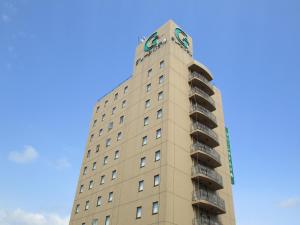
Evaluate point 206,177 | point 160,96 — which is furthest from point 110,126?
point 206,177

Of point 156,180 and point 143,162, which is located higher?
point 143,162

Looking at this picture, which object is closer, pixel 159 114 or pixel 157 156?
pixel 157 156

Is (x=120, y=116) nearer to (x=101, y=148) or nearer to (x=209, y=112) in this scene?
(x=101, y=148)

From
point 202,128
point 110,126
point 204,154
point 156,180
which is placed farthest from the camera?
point 110,126

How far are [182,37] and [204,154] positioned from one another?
22.3m

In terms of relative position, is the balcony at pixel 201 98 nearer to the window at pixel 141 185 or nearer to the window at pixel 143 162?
the window at pixel 143 162

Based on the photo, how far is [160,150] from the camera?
3856 cm

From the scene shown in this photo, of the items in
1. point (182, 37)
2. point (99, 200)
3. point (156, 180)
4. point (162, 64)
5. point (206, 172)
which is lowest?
point (156, 180)

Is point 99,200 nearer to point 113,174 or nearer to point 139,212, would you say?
point 113,174

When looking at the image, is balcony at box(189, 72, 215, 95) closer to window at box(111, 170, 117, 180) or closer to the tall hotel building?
the tall hotel building

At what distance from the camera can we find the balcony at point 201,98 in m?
45.8

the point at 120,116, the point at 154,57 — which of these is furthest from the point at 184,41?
the point at 120,116

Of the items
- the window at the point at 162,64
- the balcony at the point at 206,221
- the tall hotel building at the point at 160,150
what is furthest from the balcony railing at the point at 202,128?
the balcony at the point at 206,221

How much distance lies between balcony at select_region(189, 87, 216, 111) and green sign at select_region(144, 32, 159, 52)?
1082cm
